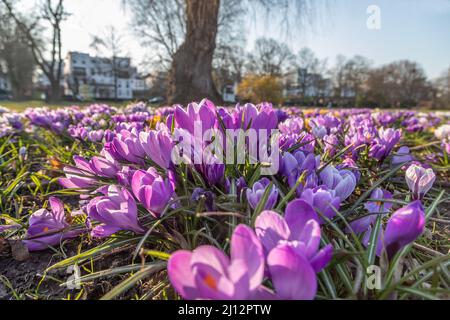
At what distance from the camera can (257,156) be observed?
94 centimetres

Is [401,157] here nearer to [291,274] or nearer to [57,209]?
[291,274]

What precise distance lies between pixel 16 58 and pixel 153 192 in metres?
39.9

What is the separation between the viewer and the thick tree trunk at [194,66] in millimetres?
6512

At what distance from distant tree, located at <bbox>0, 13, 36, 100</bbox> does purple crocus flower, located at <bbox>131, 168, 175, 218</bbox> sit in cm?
2977

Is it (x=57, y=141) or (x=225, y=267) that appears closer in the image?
(x=225, y=267)

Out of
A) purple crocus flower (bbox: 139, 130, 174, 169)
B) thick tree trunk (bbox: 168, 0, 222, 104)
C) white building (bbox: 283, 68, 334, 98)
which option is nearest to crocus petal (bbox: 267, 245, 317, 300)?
purple crocus flower (bbox: 139, 130, 174, 169)

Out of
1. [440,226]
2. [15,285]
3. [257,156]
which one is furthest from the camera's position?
[440,226]

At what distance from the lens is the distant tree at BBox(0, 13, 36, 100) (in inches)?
1047

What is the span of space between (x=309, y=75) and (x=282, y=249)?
Answer: 1732 inches

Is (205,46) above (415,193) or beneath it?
above

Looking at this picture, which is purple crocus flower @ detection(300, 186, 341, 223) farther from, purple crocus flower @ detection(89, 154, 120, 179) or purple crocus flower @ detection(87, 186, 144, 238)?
purple crocus flower @ detection(89, 154, 120, 179)

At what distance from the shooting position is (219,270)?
0.44 metres
